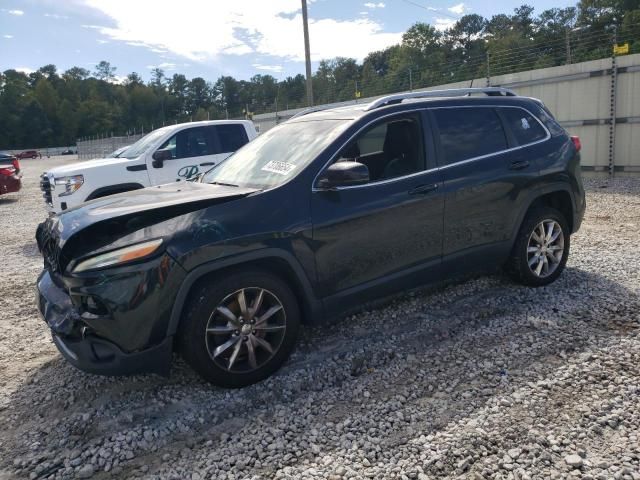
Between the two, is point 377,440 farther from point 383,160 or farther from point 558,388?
point 383,160

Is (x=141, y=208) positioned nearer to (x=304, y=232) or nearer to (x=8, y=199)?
(x=304, y=232)

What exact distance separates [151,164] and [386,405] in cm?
680

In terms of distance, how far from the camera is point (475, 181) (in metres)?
4.27

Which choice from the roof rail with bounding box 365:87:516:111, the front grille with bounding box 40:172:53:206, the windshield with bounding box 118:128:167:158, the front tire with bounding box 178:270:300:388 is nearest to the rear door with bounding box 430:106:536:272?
the roof rail with bounding box 365:87:516:111

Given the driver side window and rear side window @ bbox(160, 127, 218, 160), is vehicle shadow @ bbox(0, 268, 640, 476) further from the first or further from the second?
rear side window @ bbox(160, 127, 218, 160)

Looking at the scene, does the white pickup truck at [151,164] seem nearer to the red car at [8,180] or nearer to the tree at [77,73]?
the red car at [8,180]

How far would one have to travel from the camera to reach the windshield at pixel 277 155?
3723 millimetres

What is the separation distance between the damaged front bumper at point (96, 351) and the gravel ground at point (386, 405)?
359 millimetres

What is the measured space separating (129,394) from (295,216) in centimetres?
165

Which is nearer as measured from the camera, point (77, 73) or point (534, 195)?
point (534, 195)

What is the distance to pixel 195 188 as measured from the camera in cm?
392

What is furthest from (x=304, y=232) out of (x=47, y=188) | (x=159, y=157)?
(x=47, y=188)

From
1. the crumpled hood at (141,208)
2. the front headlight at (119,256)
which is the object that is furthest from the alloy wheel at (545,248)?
the front headlight at (119,256)

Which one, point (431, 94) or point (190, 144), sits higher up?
point (431, 94)
